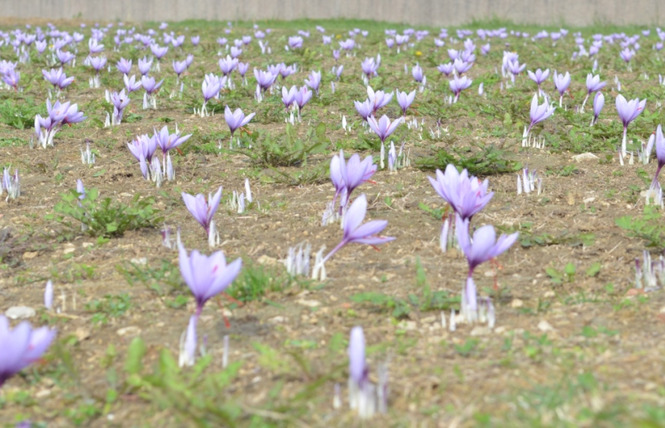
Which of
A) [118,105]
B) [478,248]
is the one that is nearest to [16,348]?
[478,248]

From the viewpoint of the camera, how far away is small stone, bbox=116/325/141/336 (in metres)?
2.78

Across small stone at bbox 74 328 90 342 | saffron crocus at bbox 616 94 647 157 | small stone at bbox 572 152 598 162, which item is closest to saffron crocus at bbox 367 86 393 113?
small stone at bbox 572 152 598 162

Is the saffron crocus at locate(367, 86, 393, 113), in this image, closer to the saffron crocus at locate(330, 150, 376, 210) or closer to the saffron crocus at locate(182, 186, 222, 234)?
the saffron crocus at locate(330, 150, 376, 210)

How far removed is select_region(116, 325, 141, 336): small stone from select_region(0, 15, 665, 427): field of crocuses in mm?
22

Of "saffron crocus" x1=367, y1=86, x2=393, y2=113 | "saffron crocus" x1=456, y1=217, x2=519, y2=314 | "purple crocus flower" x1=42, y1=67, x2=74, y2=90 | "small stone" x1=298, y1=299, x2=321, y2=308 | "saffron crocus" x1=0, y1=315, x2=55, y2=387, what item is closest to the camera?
"saffron crocus" x1=0, y1=315, x2=55, y2=387

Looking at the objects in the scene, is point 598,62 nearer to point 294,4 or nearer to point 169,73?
point 169,73

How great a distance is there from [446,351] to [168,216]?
2.23 m

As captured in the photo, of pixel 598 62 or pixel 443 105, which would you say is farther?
pixel 598 62

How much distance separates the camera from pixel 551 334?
2.64m

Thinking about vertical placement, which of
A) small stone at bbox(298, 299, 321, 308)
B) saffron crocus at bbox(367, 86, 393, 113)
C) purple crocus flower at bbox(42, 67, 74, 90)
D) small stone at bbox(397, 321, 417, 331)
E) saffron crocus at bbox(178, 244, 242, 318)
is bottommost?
small stone at bbox(397, 321, 417, 331)

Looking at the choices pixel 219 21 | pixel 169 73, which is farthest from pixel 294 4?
pixel 169 73

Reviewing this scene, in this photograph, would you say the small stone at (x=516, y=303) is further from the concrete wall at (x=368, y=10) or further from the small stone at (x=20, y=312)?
the concrete wall at (x=368, y=10)

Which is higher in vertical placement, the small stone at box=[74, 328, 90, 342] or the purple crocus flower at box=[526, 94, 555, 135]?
the purple crocus flower at box=[526, 94, 555, 135]

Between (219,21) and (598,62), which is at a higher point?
(219,21)
